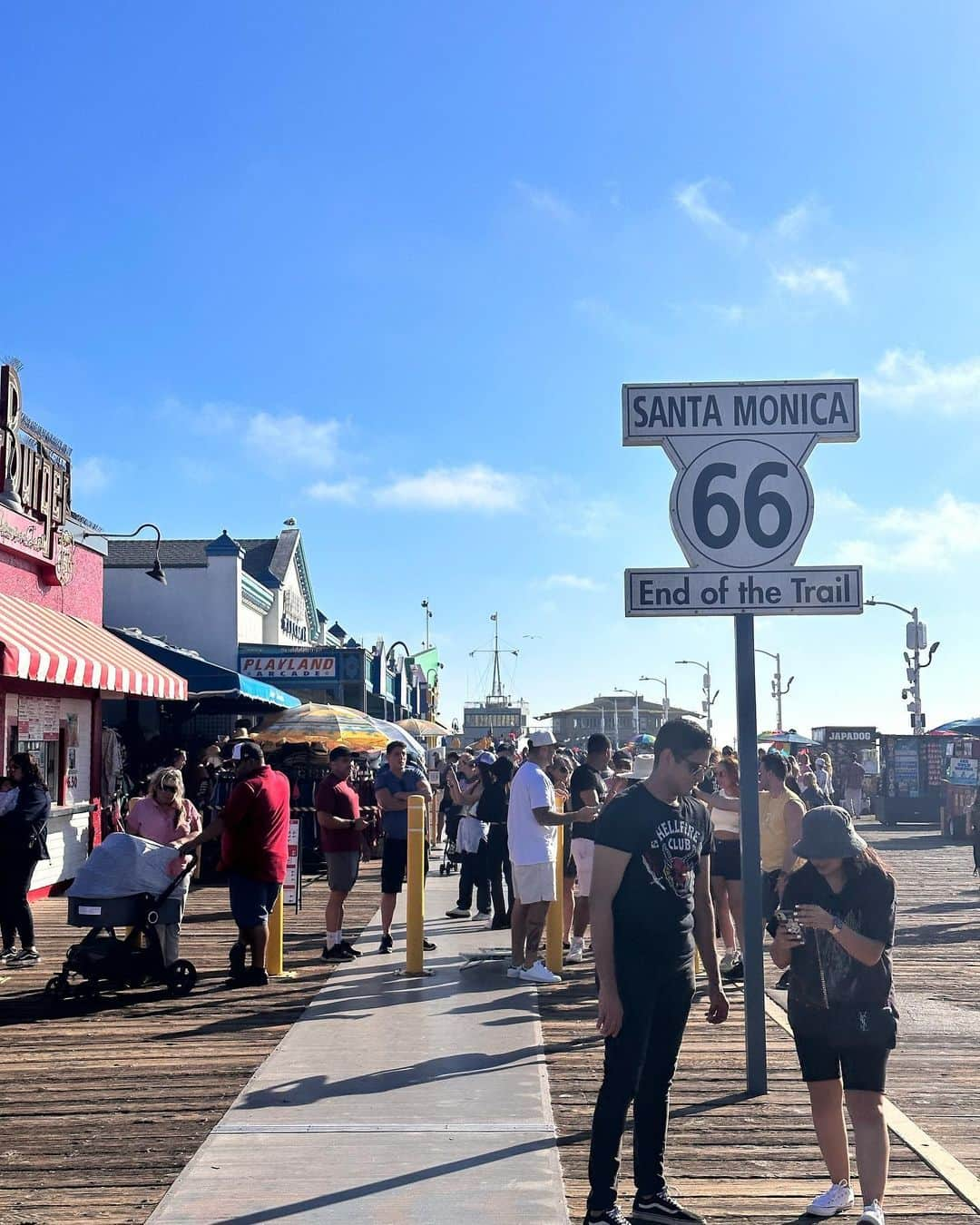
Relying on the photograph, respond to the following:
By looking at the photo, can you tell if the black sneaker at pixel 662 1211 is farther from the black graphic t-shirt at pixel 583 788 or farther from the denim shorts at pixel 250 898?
the denim shorts at pixel 250 898

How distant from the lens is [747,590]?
6.11m

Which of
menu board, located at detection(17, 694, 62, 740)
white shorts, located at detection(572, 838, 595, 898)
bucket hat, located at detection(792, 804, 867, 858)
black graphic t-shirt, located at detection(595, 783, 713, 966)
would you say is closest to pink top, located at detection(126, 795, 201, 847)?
white shorts, located at detection(572, 838, 595, 898)

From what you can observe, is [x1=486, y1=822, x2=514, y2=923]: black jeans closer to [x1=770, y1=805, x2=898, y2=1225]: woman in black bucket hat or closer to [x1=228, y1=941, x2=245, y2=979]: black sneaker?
[x1=228, y1=941, x2=245, y2=979]: black sneaker

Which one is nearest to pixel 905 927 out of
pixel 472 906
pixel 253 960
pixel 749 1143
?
pixel 472 906

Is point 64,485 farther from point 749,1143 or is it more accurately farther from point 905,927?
point 749,1143

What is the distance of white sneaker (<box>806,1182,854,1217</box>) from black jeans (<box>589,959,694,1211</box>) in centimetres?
58

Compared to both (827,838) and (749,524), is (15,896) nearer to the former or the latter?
(749,524)

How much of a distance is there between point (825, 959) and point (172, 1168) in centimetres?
285

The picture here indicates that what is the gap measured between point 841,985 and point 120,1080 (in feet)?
13.5

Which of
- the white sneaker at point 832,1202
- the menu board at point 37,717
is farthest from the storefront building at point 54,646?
the white sneaker at point 832,1202

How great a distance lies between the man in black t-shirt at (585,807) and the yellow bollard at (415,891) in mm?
1226

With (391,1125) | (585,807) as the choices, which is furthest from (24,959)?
(391,1125)

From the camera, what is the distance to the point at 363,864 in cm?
1939

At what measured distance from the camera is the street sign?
607 centimetres
